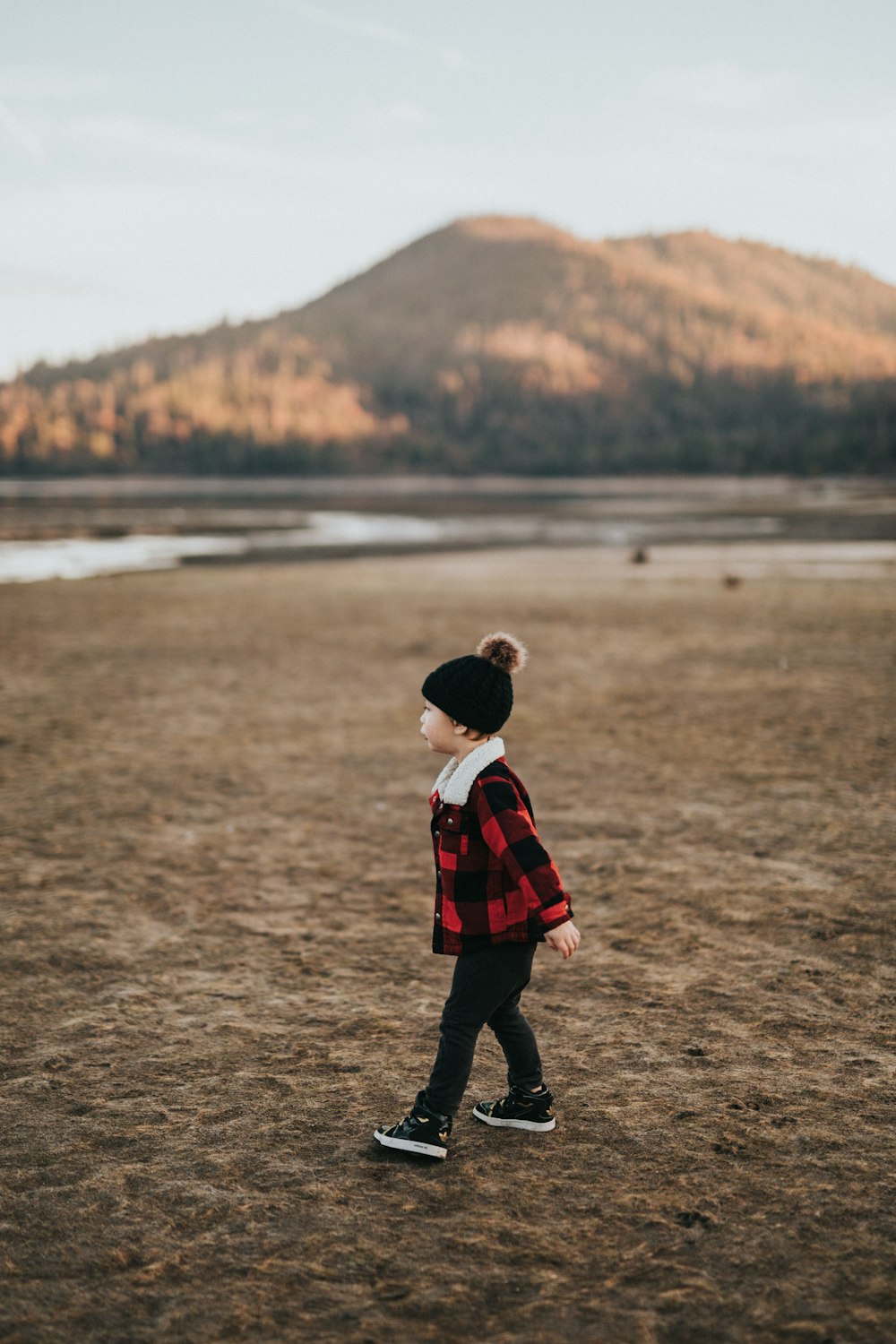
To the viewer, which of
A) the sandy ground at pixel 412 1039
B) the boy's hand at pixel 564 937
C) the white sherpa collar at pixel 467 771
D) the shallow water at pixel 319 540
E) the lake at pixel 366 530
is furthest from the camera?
the lake at pixel 366 530

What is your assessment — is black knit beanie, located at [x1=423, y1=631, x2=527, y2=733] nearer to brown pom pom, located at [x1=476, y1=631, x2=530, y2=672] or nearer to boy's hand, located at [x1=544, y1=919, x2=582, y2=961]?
brown pom pom, located at [x1=476, y1=631, x2=530, y2=672]

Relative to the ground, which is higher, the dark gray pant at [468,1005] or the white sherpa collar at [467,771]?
the white sherpa collar at [467,771]

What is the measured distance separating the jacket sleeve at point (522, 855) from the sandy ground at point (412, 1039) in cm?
67

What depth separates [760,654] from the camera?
12.5m

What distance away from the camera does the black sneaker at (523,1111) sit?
10.1 feet

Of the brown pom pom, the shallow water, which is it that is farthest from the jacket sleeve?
the shallow water

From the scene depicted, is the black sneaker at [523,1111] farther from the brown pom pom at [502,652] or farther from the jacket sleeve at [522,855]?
the brown pom pom at [502,652]

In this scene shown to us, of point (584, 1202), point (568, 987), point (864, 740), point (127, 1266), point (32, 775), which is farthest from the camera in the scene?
point (864, 740)

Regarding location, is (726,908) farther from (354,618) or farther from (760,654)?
(354,618)

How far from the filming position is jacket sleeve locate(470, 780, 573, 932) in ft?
9.52

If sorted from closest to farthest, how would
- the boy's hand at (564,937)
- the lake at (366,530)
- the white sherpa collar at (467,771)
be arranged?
1. the boy's hand at (564,937)
2. the white sherpa collar at (467,771)
3. the lake at (366,530)

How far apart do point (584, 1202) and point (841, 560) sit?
25.8 metres

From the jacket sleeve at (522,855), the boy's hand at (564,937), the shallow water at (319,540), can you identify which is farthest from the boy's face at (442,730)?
the shallow water at (319,540)

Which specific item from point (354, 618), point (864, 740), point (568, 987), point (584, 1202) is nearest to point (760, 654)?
point (864, 740)
